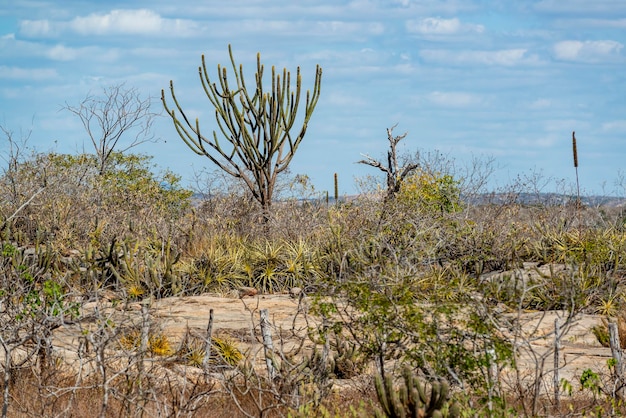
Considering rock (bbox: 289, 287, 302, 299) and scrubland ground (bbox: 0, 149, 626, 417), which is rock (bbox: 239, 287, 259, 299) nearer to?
scrubland ground (bbox: 0, 149, 626, 417)

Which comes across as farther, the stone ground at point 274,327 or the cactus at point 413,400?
the stone ground at point 274,327

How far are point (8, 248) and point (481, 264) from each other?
9.52 metres

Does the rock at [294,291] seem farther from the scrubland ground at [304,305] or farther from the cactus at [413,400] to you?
the cactus at [413,400]

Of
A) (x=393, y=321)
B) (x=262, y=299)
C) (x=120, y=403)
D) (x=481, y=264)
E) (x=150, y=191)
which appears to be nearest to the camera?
(x=393, y=321)

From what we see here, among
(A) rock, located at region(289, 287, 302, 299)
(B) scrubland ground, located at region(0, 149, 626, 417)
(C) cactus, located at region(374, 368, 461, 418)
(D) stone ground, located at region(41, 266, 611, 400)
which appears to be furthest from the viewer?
(A) rock, located at region(289, 287, 302, 299)

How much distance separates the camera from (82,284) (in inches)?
605

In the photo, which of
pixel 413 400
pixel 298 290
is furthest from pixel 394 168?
pixel 413 400

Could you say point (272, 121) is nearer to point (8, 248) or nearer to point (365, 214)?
point (365, 214)

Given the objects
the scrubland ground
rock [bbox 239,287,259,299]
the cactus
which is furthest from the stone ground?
the cactus

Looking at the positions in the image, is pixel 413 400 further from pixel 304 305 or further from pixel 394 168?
pixel 394 168

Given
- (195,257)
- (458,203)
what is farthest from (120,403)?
(458,203)

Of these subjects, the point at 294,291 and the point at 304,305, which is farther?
the point at 294,291

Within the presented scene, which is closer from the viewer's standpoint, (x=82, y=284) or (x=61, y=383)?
(x=61, y=383)

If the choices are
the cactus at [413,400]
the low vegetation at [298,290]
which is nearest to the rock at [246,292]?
the low vegetation at [298,290]
